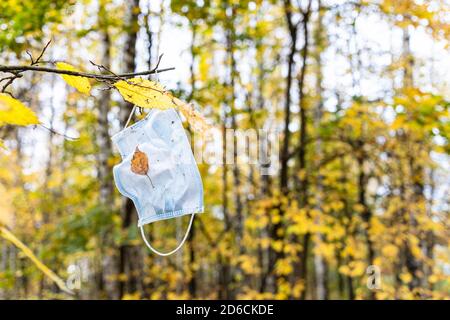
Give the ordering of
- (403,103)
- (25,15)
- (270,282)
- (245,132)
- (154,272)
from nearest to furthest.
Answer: (403,103) → (25,15) → (270,282) → (245,132) → (154,272)

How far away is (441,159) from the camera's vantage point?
539 inches

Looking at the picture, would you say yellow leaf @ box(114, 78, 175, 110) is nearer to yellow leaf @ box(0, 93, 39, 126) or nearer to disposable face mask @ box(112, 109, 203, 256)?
yellow leaf @ box(0, 93, 39, 126)

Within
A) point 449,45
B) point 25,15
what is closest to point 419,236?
point 449,45

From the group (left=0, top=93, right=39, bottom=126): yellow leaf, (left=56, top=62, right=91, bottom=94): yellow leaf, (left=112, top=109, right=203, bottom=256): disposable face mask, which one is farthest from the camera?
(left=112, top=109, right=203, bottom=256): disposable face mask

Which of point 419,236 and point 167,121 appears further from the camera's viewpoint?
point 419,236

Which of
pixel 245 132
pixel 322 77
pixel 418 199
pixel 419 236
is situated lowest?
pixel 419 236

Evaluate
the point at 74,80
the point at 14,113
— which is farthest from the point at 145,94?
the point at 14,113

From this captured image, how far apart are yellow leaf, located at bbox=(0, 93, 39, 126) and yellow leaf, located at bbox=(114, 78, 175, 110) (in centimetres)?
32

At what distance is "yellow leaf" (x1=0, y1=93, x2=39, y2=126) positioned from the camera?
80 cm

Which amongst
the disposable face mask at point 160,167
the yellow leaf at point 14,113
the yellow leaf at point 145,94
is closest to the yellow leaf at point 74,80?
the yellow leaf at point 145,94

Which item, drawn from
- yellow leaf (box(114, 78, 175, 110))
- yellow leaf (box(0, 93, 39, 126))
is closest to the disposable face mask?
yellow leaf (box(114, 78, 175, 110))

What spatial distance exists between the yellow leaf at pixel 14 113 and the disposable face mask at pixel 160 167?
722 millimetres

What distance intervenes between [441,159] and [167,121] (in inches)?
553
